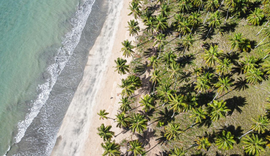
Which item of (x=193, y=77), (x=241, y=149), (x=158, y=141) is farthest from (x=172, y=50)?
(x=241, y=149)

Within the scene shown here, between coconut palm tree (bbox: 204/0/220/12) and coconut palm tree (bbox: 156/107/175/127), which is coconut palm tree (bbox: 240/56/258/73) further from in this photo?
coconut palm tree (bbox: 204/0/220/12)

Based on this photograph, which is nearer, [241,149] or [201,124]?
[241,149]

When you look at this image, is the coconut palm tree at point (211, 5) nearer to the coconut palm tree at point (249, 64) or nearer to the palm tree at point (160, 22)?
the palm tree at point (160, 22)

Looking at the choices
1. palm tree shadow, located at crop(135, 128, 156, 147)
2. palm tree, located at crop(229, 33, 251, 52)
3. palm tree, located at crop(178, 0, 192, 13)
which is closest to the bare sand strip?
palm tree shadow, located at crop(135, 128, 156, 147)

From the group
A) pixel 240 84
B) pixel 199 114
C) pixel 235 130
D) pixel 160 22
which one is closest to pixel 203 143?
pixel 199 114

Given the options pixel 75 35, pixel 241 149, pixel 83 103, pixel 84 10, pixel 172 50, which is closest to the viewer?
pixel 241 149

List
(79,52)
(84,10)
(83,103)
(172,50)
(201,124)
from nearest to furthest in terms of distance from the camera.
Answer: (201,124) < (83,103) < (172,50) < (79,52) < (84,10)

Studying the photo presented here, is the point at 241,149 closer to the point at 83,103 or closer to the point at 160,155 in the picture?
the point at 160,155
